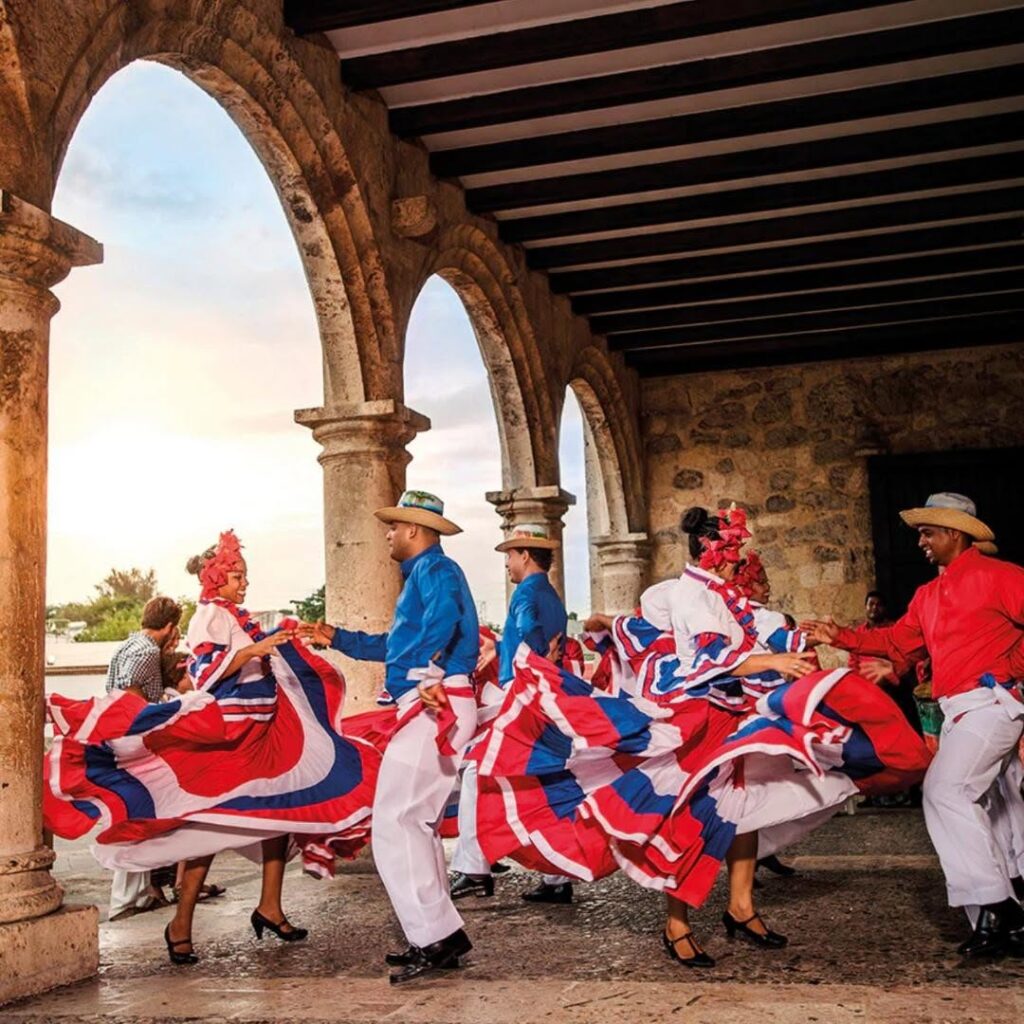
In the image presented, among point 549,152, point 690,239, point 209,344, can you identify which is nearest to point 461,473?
point 209,344

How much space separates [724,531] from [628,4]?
9.46ft

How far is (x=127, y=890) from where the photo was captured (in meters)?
4.99

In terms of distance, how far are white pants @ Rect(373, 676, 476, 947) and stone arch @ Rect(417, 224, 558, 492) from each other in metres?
3.88

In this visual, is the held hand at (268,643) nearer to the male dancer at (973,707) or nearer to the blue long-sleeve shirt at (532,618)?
the blue long-sleeve shirt at (532,618)

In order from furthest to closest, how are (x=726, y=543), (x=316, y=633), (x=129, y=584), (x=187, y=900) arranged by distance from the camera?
(x=129, y=584)
(x=316, y=633)
(x=726, y=543)
(x=187, y=900)

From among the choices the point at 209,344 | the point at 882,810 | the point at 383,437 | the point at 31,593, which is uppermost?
the point at 209,344

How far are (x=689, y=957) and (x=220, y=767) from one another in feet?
5.26

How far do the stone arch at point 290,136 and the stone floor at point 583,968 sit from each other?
248 centimetres

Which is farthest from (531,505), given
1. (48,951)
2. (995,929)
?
(48,951)

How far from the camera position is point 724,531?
13.4ft

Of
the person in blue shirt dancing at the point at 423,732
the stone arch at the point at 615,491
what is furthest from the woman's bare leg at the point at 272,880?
the stone arch at the point at 615,491

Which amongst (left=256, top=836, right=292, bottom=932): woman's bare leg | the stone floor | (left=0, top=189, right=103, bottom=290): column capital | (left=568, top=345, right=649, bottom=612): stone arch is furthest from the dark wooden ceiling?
the stone floor

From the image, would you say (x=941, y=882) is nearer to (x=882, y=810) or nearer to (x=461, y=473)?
(x=882, y=810)

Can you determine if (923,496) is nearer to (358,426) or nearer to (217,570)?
(358,426)
